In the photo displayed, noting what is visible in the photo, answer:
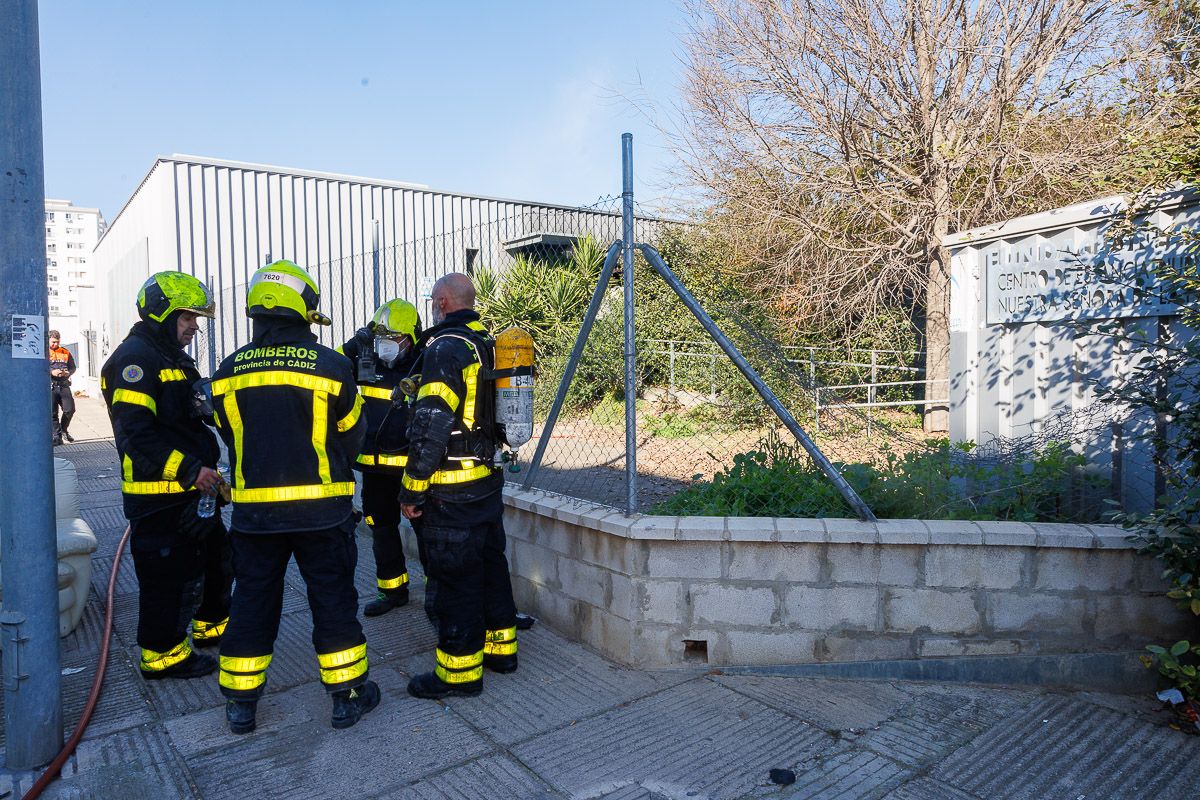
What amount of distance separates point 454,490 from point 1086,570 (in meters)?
2.90

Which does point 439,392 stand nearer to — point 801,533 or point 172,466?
point 172,466

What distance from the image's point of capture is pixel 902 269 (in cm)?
1056

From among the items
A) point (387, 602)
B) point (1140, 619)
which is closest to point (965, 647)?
point (1140, 619)

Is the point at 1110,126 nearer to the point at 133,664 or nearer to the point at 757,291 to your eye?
the point at 757,291

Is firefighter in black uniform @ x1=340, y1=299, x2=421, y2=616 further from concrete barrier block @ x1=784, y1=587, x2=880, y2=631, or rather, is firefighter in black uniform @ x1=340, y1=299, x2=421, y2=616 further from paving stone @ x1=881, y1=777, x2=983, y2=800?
paving stone @ x1=881, y1=777, x2=983, y2=800

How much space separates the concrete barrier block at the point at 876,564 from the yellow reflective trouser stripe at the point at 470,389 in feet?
5.80

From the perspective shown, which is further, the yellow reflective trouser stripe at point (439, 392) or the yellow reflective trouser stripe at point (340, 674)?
the yellow reflective trouser stripe at point (439, 392)

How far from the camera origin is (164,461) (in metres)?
3.60

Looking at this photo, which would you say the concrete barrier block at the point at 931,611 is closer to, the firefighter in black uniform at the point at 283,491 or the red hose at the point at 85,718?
the firefighter in black uniform at the point at 283,491

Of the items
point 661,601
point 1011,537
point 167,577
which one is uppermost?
point 1011,537

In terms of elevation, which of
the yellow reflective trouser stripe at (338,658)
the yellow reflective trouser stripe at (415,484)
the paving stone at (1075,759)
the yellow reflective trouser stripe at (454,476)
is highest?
the yellow reflective trouser stripe at (454,476)

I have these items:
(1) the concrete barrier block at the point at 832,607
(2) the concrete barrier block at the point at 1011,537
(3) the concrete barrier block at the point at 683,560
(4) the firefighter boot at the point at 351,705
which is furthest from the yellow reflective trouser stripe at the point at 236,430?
(2) the concrete barrier block at the point at 1011,537

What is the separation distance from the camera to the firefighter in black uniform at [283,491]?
10.7 ft

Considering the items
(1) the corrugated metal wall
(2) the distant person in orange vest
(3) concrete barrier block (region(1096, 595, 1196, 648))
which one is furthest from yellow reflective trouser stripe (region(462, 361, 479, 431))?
(2) the distant person in orange vest
